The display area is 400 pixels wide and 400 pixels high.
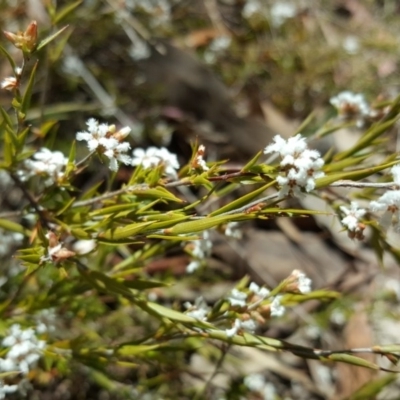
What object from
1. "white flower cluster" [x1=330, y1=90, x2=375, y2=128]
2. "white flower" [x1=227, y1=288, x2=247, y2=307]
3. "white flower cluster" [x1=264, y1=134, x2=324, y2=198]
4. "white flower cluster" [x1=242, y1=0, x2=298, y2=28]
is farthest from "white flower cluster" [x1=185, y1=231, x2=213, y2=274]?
"white flower cluster" [x1=242, y1=0, x2=298, y2=28]

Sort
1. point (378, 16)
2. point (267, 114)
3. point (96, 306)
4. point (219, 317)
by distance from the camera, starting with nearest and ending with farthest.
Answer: point (219, 317) < point (96, 306) < point (267, 114) < point (378, 16)

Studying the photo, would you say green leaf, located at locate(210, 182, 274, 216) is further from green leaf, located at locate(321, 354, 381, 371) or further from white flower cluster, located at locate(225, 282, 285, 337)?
green leaf, located at locate(321, 354, 381, 371)

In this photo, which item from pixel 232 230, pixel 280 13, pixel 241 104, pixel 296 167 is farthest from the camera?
pixel 280 13

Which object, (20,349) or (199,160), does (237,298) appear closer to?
(199,160)

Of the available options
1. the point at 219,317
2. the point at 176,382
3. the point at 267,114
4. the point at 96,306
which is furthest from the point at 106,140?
the point at 267,114

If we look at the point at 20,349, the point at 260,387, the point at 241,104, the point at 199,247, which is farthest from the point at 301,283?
the point at 241,104

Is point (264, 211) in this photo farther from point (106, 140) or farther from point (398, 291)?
point (398, 291)
